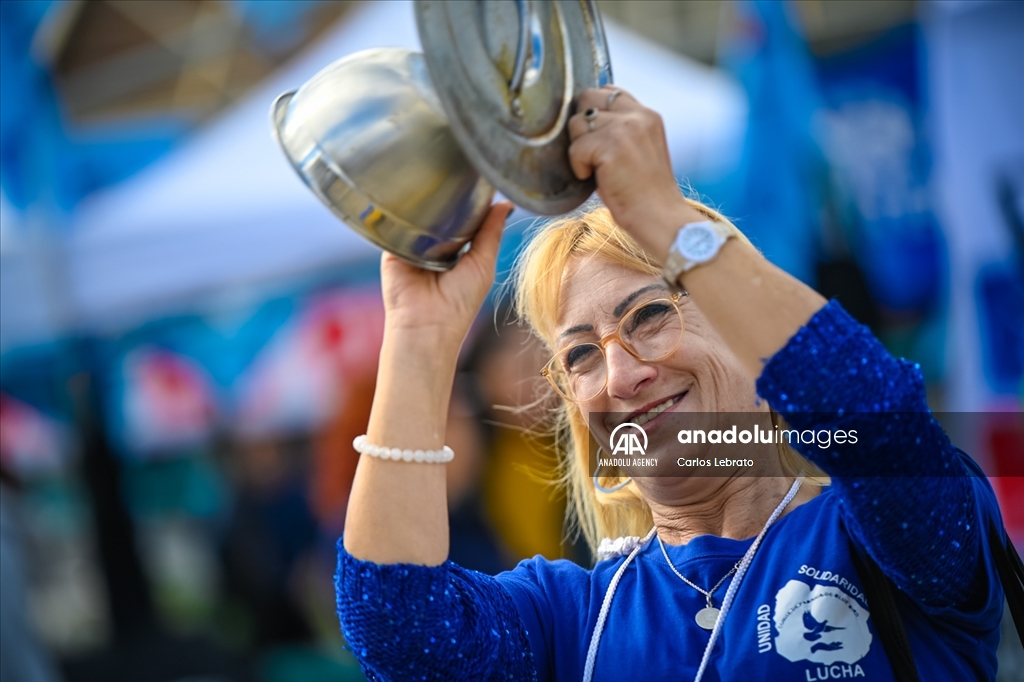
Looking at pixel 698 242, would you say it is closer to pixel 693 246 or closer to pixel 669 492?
pixel 693 246

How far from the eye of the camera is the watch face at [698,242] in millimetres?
1294

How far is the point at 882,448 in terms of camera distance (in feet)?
4.09

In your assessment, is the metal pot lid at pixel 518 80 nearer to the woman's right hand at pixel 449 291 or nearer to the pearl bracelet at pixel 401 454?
the woman's right hand at pixel 449 291

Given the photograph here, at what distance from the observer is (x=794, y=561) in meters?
1.54

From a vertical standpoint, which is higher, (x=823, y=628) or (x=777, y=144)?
(x=777, y=144)

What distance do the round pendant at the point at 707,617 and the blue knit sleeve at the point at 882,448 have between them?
30 centimetres

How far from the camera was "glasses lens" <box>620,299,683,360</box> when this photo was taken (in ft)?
5.51

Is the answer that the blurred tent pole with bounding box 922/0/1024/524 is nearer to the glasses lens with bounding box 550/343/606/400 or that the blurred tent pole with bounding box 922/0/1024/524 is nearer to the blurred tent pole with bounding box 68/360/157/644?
the glasses lens with bounding box 550/343/606/400

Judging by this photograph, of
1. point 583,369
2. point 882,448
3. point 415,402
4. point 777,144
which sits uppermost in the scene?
point 777,144

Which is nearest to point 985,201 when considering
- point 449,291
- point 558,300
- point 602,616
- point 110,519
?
point 558,300

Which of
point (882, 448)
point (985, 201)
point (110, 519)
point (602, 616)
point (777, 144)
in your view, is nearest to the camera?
point (882, 448)

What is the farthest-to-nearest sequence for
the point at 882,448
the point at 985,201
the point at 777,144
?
1. the point at 777,144
2. the point at 985,201
3. the point at 882,448

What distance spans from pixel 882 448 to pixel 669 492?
485mm

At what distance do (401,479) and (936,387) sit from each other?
131 inches
